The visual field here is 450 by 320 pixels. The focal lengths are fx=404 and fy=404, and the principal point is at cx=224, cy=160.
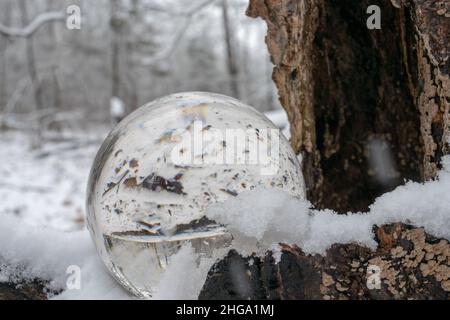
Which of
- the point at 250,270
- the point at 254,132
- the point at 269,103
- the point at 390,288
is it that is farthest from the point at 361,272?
the point at 269,103

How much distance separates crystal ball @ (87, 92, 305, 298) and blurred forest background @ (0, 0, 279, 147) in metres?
4.22

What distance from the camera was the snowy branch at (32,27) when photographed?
515cm

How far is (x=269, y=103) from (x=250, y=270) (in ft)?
38.9

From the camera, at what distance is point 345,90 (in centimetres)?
146

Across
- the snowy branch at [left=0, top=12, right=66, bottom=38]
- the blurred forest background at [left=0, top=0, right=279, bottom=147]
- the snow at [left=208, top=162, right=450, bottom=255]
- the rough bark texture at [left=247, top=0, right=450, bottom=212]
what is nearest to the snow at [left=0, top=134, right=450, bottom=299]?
the snow at [left=208, top=162, right=450, bottom=255]

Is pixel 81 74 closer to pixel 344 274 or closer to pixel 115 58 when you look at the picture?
pixel 115 58

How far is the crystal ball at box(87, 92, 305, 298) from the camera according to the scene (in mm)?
899

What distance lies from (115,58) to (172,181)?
884cm

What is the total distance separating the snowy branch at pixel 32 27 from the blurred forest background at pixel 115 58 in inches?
1.6

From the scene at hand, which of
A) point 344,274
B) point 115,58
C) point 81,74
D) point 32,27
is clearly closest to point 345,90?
Answer: point 344,274

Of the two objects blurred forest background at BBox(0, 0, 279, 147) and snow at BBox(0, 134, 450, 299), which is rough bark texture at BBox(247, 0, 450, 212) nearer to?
snow at BBox(0, 134, 450, 299)

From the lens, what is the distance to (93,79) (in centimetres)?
2481

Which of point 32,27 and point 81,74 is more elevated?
point 81,74
